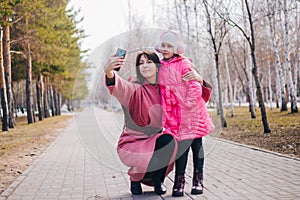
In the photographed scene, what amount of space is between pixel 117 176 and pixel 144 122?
2.69 metres

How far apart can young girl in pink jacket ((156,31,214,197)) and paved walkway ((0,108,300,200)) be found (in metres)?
0.63

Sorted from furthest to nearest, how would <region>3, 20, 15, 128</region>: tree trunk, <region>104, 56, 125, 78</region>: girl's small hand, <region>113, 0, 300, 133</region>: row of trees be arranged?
<region>3, 20, 15, 128</region>: tree trunk
<region>113, 0, 300, 133</region>: row of trees
<region>104, 56, 125, 78</region>: girl's small hand

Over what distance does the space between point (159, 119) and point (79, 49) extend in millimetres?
33424

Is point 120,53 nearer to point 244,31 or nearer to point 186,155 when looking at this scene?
point 186,155

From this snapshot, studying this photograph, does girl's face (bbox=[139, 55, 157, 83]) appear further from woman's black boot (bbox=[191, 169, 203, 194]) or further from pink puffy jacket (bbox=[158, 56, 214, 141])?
woman's black boot (bbox=[191, 169, 203, 194])

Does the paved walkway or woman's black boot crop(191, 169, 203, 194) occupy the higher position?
woman's black boot crop(191, 169, 203, 194)

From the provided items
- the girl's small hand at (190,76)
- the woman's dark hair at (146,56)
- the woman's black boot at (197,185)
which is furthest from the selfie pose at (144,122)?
the woman's black boot at (197,185)

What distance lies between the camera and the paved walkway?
532cm

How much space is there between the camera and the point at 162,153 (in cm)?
495

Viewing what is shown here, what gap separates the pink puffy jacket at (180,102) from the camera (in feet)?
15.6

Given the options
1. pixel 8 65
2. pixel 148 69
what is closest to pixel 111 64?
pixel 148 69

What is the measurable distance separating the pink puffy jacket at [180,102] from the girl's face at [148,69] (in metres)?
0.10

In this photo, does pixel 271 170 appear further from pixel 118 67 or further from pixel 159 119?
pixel 118 67

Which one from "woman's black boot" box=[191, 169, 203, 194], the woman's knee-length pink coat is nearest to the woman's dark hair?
the woman's knee-length pink coat
